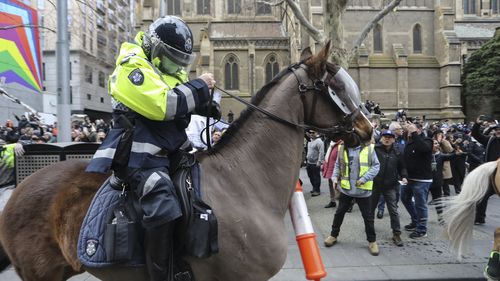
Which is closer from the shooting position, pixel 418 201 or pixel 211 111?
pixel 211 111

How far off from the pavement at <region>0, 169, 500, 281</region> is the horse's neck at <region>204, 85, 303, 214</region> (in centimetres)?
303

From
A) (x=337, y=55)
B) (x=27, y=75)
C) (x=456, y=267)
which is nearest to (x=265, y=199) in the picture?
(x=456, y=267)

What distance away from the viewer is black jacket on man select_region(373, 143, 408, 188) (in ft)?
24.5

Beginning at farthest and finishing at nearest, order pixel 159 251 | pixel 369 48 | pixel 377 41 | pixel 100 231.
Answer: pixel 377 41, pixel 369 48, pixel 100 231, pixel 159 251

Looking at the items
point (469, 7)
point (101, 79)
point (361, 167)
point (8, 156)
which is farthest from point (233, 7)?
point (8, 156)

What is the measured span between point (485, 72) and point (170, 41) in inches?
1640

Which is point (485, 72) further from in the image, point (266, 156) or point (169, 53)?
point (169, 53)

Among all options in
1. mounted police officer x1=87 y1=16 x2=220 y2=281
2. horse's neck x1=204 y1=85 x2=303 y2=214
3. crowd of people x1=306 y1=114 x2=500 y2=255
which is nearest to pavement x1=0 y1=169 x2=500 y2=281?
crowd of people x1=306 y1=114 x2=500 y2=255

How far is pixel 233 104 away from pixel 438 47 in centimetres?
2045

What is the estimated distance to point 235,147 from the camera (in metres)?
2.75

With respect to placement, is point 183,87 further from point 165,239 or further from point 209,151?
point 165,239

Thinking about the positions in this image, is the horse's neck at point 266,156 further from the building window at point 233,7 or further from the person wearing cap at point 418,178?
the building window at point 233,7

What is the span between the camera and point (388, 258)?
6.27 m

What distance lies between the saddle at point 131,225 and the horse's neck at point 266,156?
256mm
